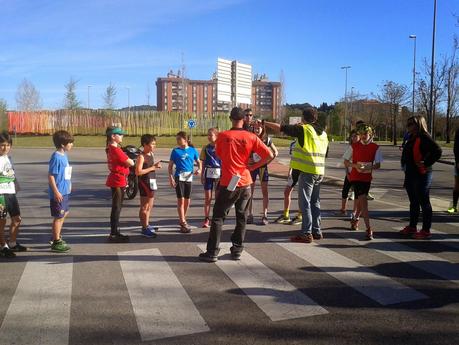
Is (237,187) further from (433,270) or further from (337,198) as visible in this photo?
(337,198)

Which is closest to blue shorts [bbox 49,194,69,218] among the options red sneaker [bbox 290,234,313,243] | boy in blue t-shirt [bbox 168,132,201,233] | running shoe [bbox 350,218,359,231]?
boy in blue t-shirt [bbox 168,132,201,233]

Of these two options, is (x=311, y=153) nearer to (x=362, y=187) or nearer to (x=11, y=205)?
(x=362, y=187)

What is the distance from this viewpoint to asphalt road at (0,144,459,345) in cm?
378

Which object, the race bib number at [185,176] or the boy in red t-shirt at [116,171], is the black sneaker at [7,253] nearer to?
the boy in red t-shirt at [116,171]

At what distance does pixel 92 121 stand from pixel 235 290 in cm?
4611

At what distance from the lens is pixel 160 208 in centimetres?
1005

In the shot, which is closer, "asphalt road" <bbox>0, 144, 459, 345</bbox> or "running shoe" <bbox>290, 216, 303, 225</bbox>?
"asphalt road" <bbox>0, 144, 459, 345</bbox>

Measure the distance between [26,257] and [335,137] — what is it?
70557 millimetres

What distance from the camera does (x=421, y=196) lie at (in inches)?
283

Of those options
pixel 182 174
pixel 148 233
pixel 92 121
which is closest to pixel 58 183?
pixel 148 233

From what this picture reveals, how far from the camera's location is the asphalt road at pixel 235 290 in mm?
3775

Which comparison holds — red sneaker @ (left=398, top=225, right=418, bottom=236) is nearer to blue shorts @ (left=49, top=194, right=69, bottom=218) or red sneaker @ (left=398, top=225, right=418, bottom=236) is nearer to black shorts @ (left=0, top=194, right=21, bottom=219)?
blue shorts @ (left=49, top=194, right=69, bottom=218)

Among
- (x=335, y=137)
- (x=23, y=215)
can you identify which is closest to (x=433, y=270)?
(x=23, y=215)

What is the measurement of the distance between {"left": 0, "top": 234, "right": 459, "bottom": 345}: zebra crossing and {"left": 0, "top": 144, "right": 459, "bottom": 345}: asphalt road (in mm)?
12
